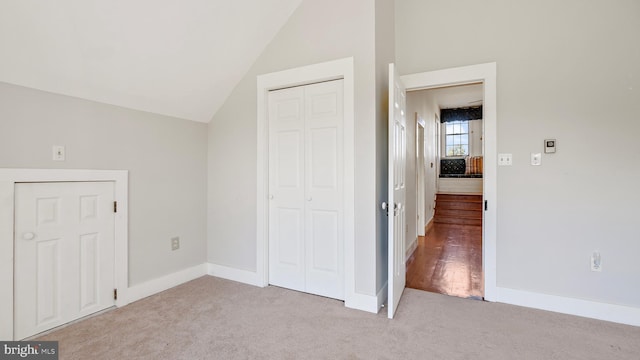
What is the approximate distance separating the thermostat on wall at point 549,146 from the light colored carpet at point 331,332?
1351 mm

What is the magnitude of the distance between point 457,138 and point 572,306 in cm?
808

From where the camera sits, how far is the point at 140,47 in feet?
7.35

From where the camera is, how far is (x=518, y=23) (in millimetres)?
2490

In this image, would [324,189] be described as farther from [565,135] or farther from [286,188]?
[565,135]

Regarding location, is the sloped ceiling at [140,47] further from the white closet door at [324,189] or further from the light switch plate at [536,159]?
the light switch plate at [536,159]

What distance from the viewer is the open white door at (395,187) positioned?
7.22 ft

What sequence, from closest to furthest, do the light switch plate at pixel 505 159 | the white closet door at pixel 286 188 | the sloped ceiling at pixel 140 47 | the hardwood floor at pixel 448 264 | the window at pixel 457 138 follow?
the sloped ceiling at pixel 140 47 → the light switch plate at pixel 505 159 → the white closet door at pixel 286 188 → the hardwood floor at pixel 448 264 → the window at pixel 457 138

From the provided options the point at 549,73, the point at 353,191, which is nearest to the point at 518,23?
the point at 549,73

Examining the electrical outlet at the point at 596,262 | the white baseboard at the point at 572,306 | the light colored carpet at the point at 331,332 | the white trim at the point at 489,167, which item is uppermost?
the white trim at the point at 489,167

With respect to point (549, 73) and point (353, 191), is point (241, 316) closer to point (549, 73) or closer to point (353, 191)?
point (353, 191)

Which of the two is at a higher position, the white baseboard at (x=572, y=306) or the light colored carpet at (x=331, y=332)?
the white baseboard at (x=572, y=306)

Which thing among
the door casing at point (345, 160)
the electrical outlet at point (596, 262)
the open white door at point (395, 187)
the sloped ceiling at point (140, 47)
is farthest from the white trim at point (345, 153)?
the electrical outlet at point (596, 262)

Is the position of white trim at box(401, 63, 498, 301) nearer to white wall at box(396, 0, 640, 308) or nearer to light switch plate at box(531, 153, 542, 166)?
white wall at box(396, 0, 640, 308)

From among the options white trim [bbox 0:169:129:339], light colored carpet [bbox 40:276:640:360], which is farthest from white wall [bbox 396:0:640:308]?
white trim [bbox 0:169:129:339]
